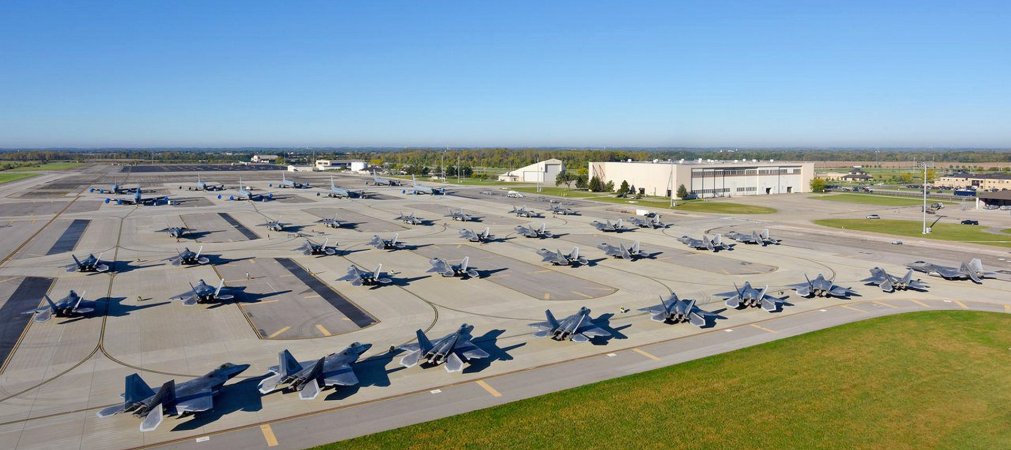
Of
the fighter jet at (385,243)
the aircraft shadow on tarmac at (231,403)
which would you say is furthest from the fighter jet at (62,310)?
the fighter jet at (385,243)

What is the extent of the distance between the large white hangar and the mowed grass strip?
112 meters

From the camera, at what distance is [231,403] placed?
30.7m

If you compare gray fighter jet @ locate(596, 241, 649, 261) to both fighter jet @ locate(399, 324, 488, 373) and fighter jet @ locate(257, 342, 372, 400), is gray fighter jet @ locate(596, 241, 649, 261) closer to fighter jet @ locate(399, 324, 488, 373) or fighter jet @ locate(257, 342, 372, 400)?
fighter jet @ locate(399, 324, 488, 373)

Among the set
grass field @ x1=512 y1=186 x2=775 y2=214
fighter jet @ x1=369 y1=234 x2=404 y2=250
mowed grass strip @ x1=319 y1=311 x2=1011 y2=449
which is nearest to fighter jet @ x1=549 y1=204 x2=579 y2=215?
grass field @ x1=512 y1=186 x2=775 y2=214

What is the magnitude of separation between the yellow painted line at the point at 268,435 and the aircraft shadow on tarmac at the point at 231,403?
212 cm

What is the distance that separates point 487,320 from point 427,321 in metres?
4.62

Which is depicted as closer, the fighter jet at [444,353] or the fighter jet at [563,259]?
the fighter jet at [444,353]

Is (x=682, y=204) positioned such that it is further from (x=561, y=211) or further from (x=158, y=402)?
(x=158, y=402)

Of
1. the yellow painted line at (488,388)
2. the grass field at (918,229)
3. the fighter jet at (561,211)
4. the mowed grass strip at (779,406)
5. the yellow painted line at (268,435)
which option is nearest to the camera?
the yellow painted line at (268,435)

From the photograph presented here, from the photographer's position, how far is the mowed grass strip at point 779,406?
Result: 88.9ft

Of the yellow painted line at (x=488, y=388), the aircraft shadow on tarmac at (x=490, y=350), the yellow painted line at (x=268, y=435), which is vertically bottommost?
the yellow painted line at (x=268, y=435)

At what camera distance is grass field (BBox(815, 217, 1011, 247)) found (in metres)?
85.8

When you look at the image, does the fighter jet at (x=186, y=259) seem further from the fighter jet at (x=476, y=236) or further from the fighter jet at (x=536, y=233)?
the fighter jet at (x=536, y=233)

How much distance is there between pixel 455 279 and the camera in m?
58.6
